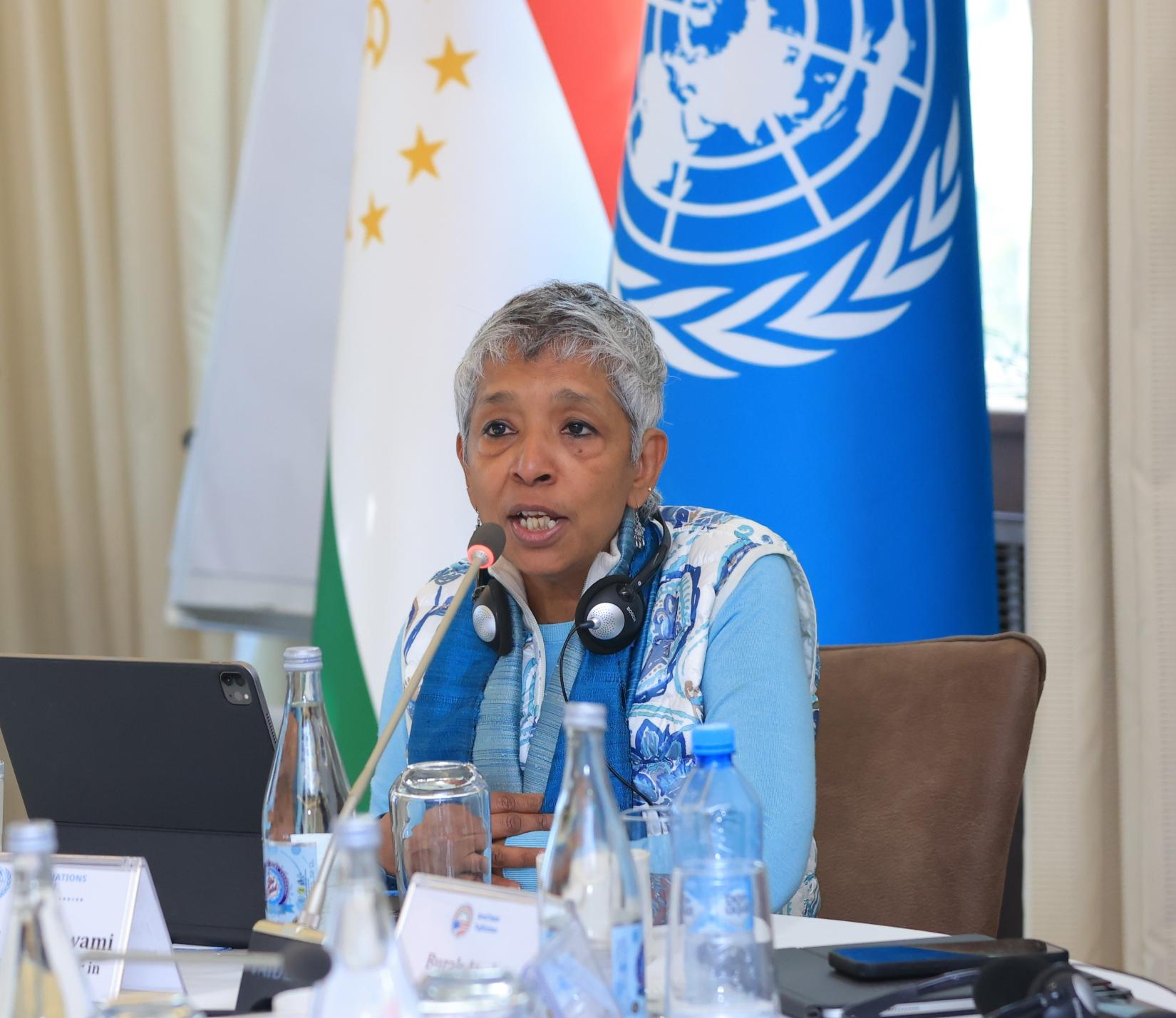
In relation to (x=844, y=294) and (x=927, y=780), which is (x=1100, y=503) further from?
Result: (x=927, y=780)

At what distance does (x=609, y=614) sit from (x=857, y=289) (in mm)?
882

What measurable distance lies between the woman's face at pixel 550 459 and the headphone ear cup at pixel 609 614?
7 centimetres

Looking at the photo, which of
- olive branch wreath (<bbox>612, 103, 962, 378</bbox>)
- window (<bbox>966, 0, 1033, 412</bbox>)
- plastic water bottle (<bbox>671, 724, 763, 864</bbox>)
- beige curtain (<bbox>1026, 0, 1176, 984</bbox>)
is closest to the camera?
plastic water bottle (<bbox>671, 724, 763, 864</bbox>)

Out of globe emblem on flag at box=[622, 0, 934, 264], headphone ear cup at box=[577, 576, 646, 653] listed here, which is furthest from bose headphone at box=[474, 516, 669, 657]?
globe emblem on flag at box=[622, 0, 934, 264]

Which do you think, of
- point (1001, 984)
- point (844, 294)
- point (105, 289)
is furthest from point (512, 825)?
point (105, 289)

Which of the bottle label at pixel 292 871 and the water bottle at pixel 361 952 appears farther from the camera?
the bottle label at pixel 292 871

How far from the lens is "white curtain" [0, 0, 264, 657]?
3.44 meters

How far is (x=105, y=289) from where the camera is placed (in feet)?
11.5

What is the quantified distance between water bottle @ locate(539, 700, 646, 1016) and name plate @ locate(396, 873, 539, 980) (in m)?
0.03

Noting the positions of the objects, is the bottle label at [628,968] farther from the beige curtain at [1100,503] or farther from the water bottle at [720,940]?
the beige curtain at [1100,503]

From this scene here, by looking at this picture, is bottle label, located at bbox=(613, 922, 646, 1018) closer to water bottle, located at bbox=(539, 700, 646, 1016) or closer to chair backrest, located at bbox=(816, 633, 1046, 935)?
water bottle, located at bbox=(539, 700, 646, 1016)

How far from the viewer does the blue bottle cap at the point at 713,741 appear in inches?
34.9

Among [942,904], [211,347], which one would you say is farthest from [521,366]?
[211,347]

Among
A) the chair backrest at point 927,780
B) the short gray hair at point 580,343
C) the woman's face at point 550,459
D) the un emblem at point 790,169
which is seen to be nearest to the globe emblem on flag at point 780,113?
the un emblem at point 790,169
